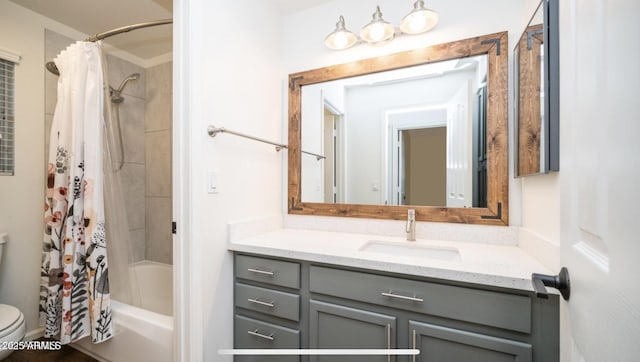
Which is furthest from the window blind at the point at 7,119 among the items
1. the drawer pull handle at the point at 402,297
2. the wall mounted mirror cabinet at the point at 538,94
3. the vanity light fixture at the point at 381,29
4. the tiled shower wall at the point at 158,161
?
the wall mounted mirror cabinet at the point at 538,94

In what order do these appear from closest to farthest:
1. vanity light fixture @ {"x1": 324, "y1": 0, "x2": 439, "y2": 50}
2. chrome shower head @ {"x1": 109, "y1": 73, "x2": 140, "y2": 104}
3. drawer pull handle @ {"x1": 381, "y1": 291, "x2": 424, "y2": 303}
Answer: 1. drawer pull handle @ {"x1": 381, "y1": 291, "x2": 424, "y2": 303}
2. vanity light fixture @ {"x1": 324, "y1": 0, "x2": 439, "y2": 50}
3. chrome shower head @ {"x1": 109, "y1": 73, "x2": 140, "y2": 104}

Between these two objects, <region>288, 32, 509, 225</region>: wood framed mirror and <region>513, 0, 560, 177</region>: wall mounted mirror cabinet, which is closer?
<region>513, 0, 560, 177</region>: wall mounted mirror cabinet

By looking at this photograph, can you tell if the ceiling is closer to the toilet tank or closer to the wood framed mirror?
the wood framed mirror

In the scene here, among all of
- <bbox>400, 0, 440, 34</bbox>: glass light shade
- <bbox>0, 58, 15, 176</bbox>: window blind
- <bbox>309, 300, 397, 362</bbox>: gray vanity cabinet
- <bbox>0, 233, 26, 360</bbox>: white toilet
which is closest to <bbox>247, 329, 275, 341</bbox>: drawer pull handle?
<bbox>309, 300, 397, 362</bbox>: gray vanity cabinet

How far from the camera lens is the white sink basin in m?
1.38

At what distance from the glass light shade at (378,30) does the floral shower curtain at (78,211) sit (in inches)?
67.3

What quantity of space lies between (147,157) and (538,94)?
297 cm

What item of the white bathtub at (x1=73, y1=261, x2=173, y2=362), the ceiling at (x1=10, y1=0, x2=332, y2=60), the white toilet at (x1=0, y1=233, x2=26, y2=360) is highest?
the ceiling at (x1=10, y1=0, x2=332, y2=60)

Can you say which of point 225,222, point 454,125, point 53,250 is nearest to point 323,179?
point 225,222

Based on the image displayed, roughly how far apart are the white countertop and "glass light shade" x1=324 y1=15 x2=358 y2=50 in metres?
1.26

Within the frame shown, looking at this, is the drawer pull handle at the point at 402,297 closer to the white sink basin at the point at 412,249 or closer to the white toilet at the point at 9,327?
the white sink basin at the point at 412,249

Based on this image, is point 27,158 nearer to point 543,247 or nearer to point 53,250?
point 53,250

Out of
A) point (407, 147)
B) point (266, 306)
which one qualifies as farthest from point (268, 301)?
point (407, 147)

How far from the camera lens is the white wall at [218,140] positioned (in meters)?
1.26
